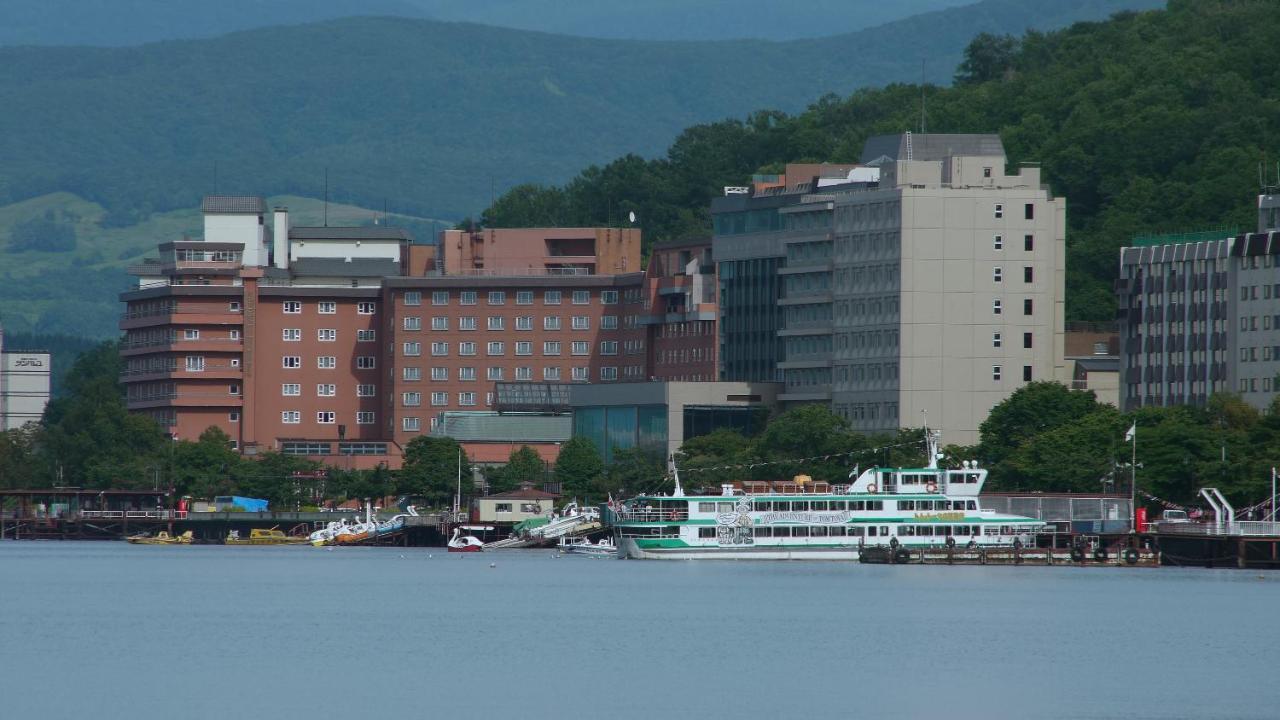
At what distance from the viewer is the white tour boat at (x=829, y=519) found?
178750 millimetres

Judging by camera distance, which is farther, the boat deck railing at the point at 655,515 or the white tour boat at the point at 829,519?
the boat deck railing at the point at 655,515

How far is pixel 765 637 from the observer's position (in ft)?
358

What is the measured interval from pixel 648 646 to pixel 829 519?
80.2 meters

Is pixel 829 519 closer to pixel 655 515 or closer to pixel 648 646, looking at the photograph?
pixel 655 515

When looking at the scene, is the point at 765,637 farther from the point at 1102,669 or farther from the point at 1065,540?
the point at 1065,540

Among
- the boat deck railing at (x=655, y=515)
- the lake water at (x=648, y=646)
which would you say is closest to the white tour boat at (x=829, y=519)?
the boat deck railing at (x=655, y=515)

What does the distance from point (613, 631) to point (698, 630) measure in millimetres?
3741

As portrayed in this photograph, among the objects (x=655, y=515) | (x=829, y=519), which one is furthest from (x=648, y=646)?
(x=655, y=515)

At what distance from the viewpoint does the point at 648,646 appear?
10400 centimetres

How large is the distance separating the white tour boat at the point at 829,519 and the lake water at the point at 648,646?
50.9 feet

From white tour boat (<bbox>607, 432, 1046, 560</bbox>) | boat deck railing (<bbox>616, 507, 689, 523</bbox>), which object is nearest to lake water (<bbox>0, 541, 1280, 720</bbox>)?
white tour boat (<bbox>607, 432, 1046, 560</bbox>)

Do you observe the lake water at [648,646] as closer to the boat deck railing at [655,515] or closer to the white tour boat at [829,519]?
the white tour boat at [829,519]

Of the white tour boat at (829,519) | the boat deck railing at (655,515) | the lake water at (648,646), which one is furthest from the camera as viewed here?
the boat deck railing at (655,515)

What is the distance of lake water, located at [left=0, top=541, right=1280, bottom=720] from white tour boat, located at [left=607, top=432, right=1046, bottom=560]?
15513 mm
